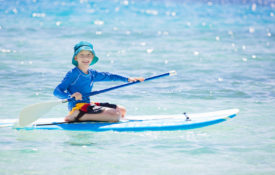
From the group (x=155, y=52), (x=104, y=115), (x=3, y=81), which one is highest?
(x=155, y=52)

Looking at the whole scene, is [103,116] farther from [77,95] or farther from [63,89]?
[63,89]

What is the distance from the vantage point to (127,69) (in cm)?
1184

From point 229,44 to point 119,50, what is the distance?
4.70 m

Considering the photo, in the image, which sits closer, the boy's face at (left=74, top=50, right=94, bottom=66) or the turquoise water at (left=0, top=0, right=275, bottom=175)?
the turquoise water at (left=0, top=0, right=275, bottom=175)

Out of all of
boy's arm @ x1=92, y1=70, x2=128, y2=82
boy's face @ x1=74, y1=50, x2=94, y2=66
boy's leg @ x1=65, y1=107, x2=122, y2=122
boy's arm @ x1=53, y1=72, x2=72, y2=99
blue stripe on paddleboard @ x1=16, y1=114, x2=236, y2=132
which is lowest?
blue stripe on paddleboard @ x1=16, y1=114, x2=236, y2=132

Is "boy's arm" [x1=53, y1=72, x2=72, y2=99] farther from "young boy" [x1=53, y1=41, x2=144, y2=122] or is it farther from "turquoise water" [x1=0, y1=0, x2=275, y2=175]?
"turquoise water" [x1=0, y1=0, x2=275, y2=175]

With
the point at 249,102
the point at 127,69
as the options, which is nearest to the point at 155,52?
the point at 127,69

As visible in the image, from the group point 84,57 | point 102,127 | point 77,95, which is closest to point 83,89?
point 77,95

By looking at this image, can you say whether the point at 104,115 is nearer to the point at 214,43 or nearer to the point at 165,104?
the point at 165,104

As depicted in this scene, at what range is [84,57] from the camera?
19.0 feet

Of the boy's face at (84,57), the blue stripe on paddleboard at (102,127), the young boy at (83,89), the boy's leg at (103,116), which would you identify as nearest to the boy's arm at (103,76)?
the young boy at (83,89)

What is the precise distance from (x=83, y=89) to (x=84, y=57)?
1.30 feet

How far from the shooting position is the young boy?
5738 millimetres

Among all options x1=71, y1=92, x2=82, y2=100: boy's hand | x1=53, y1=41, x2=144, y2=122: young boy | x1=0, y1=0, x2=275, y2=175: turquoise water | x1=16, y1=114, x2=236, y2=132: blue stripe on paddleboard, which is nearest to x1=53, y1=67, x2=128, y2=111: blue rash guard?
x1=53, y1=41, x2=144, y2=122: young boy
